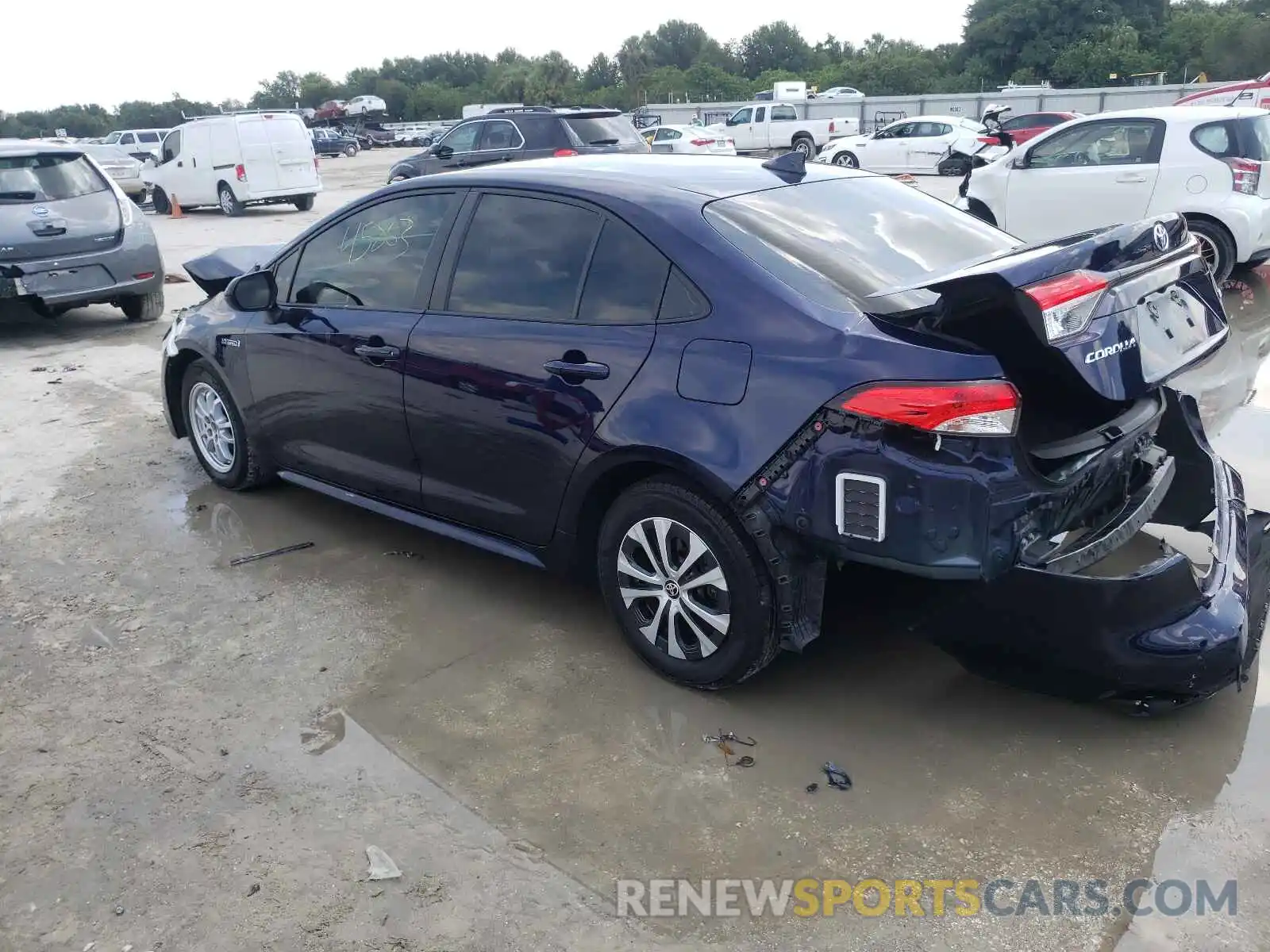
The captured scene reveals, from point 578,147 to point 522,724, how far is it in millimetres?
13889

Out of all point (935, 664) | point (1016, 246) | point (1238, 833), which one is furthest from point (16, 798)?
point (1016, 246)

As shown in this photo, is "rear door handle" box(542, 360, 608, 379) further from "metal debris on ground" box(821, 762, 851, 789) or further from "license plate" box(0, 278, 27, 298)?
"license plate" box(0, 278, 27, 298)

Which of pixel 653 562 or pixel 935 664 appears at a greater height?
pixel 653 562

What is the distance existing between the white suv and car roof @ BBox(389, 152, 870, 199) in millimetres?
5841

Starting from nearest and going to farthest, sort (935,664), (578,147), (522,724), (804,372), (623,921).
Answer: (623,921)
(804,372)
(522,724)
(935,664)
(578,147)

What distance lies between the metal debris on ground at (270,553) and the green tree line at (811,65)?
50916mm

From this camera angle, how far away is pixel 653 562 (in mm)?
3508

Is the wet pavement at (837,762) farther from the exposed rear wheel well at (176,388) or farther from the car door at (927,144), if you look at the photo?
the car door at (927,144)

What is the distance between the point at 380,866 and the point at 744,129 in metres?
35.2

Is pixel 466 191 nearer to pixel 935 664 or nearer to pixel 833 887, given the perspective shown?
pixel 935 664

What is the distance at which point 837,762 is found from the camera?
3.19m

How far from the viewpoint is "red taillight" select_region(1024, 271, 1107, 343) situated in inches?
111

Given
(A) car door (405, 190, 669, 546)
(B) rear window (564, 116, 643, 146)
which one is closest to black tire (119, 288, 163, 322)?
(A) car door (405, 190, 669, 546)

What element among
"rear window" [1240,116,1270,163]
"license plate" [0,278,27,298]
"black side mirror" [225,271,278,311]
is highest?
"rear window" [1240,116,1270,163]
